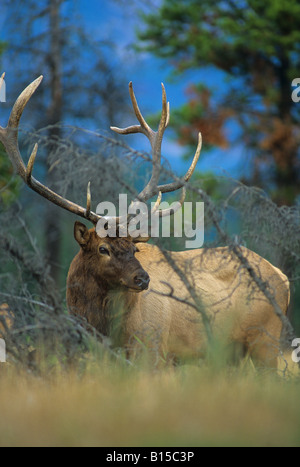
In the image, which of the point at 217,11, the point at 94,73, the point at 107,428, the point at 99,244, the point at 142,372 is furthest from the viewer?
the point at 217,11

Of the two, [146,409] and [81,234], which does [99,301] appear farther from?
[146,409]

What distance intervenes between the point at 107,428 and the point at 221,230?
1774 mm

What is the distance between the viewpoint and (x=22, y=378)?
382cm

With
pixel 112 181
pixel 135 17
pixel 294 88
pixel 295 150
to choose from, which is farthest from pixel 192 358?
pixel 135 17

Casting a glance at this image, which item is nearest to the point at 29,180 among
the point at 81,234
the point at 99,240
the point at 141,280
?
the point at 81,234

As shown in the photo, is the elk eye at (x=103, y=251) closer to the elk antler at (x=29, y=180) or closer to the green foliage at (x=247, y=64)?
the elk antler at (x=29, y=180)

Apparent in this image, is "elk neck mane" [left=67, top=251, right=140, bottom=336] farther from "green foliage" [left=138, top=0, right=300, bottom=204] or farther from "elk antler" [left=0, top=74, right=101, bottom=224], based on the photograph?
"green foliage" [left=138, top=0, right=300, bottom=204]

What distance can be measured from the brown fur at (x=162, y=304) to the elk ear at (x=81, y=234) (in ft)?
0.08

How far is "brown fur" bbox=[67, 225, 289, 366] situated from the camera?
485 centimetres

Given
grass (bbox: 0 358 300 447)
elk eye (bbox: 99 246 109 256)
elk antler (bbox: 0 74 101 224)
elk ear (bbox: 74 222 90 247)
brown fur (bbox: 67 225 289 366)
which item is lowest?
brown fur (bbox: 67 225 289 366)

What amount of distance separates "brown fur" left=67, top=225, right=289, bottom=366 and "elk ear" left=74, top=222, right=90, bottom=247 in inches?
1.0

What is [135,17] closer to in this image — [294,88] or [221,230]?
[294,88]

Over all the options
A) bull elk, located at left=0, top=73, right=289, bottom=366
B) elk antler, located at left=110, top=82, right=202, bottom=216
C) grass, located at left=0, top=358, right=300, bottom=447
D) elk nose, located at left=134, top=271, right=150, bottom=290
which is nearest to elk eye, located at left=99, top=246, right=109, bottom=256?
bull elk, located at left=0, top=73, right=289, bottom=366

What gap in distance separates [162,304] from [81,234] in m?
0.99
